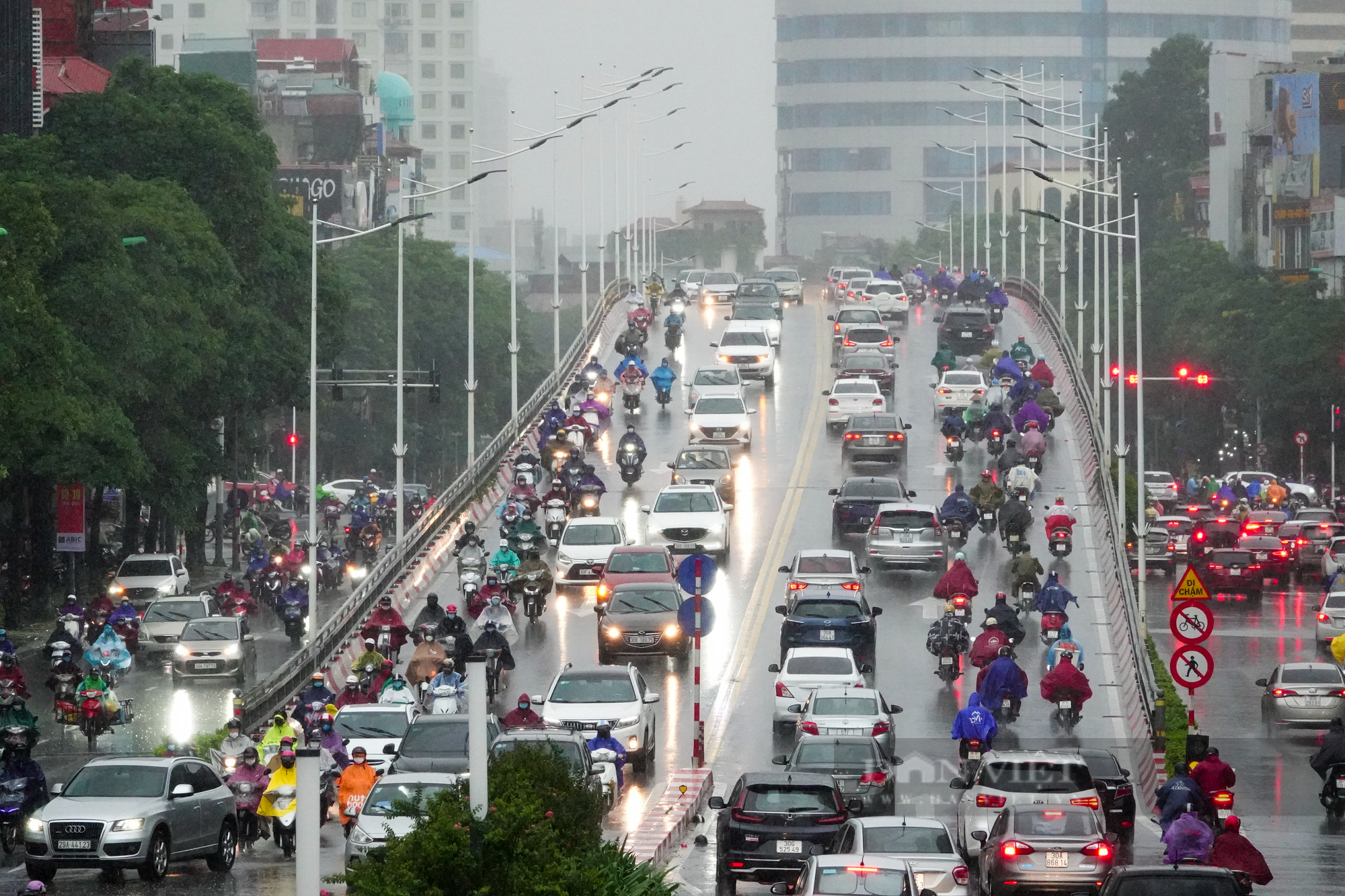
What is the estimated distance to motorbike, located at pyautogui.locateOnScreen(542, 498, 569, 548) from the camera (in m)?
48.6

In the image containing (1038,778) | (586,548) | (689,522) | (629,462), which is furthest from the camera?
(629,462)

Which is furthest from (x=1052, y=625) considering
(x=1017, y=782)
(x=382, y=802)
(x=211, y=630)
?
(x=382, y=802)

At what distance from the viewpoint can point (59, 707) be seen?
35906 mm

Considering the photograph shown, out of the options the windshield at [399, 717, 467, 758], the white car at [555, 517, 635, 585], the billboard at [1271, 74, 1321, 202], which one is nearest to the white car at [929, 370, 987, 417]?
the white car at [555, 517, 635, 585]

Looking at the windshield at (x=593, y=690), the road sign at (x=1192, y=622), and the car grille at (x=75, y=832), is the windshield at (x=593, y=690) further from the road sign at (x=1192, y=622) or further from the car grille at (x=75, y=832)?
the car grille at (x=75, y=832)

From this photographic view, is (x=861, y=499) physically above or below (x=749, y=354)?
below

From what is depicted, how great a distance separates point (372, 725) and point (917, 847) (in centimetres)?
1008

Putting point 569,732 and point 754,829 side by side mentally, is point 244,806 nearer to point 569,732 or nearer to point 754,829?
point 569,732

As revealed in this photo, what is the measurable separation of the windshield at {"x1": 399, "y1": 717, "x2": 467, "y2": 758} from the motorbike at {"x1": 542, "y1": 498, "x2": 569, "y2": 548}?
801 inches

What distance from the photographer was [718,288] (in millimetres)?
97938

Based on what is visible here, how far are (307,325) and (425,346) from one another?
137 ft

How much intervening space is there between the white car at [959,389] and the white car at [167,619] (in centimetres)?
2455

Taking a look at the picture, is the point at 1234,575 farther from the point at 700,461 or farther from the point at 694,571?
the point at 694,571

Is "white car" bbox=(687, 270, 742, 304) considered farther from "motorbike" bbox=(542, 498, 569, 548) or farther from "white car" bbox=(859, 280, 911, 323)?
"motorbike" bbox=(542, 498, 569, 548)
